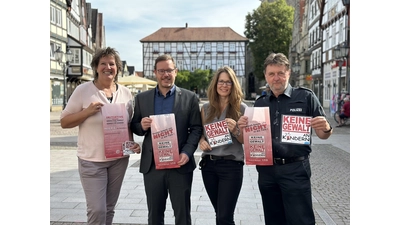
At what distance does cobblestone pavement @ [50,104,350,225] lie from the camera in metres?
5.41

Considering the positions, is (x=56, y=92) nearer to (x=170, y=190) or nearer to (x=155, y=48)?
(x=170, y=190)

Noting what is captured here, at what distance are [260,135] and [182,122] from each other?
0.76 m

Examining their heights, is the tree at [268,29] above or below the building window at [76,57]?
above

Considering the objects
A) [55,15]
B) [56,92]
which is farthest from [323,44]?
[56,92]

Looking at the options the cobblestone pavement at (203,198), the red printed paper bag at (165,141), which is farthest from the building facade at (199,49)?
the red printed paper bag at (165,141)

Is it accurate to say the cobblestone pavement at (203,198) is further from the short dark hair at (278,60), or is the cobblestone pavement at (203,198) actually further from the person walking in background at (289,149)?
the short dark hair at (278,60)

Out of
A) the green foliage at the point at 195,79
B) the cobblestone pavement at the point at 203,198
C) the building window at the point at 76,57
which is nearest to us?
the cobblestone pavement at the point at 203,198

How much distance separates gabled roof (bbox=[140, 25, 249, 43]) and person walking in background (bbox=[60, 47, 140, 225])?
238 feet

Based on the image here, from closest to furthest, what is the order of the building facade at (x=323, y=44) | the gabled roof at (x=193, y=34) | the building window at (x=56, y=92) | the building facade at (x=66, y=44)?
1. the building facade at (x=323, y=44)
2. the building window at (x=56, y=92)
3. the building facade at (x=66, y=44)
4. the gabled roof at (x=193, y=34)

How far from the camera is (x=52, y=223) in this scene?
518 centimetres

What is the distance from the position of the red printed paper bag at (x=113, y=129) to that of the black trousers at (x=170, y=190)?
396mm

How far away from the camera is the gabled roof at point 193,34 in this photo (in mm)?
76375

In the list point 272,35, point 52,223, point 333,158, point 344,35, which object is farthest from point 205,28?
point 52,223

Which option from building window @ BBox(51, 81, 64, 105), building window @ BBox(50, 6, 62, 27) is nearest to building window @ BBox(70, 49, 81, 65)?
building window @ BBox(51, 81, 64, 105)
